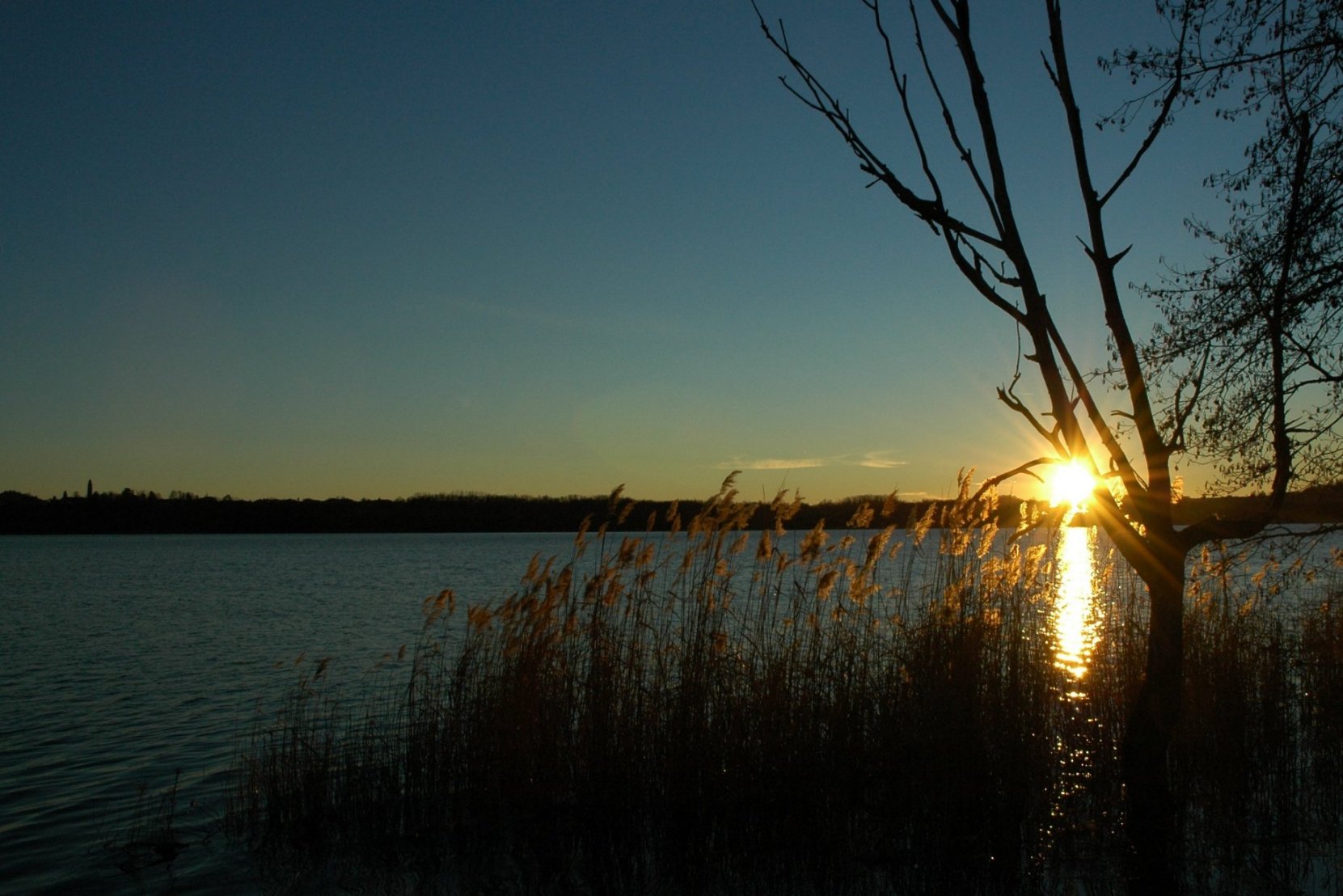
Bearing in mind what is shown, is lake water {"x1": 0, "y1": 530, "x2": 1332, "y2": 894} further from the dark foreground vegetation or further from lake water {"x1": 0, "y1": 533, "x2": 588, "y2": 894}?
the dark foreground vegetation

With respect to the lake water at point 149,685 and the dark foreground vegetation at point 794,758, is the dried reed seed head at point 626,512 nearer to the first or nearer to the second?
the dark foreground vegetation at point 794,758

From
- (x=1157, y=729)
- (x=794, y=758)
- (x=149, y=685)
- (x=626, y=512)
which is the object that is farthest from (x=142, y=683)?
(x=1157, y=729)

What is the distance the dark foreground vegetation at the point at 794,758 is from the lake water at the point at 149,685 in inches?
39.5

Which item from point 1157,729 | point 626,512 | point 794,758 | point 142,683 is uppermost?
point 626,512

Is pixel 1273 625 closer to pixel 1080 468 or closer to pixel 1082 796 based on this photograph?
pixel 1082 796

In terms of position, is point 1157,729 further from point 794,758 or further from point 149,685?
point 149,685

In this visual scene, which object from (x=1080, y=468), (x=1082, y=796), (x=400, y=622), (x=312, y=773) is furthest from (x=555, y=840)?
(x=400, y=622)

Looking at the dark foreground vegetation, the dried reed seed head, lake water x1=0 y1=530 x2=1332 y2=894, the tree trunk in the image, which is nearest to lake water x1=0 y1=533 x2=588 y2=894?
lake water x1=0 y1=530 x2=1332 y2=894

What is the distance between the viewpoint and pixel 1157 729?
599 centimetres

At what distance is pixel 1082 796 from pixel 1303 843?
4.23 ft

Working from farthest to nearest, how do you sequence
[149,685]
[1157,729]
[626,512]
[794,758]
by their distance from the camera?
[149,685] → [626,512] → [794,758] → [1157,729]

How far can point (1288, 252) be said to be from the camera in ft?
16.9

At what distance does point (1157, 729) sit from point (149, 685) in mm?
13863

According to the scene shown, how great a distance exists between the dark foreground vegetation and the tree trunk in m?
0.14
